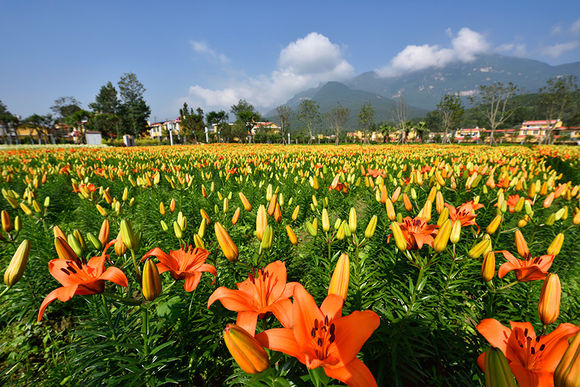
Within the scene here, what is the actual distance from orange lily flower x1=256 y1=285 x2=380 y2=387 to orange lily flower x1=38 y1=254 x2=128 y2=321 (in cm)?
63

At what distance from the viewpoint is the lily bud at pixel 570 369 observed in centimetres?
53

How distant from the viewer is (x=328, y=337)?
75 cm

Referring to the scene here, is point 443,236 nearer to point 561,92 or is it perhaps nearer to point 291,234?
point 291,234

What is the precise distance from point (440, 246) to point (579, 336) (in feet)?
1.91

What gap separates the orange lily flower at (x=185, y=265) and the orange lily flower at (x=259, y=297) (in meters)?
0.15

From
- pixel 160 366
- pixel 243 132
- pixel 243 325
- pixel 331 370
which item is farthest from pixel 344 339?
pixel 243 132

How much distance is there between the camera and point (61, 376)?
1344 millimetres

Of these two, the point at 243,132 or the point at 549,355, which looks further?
the point at 243,132

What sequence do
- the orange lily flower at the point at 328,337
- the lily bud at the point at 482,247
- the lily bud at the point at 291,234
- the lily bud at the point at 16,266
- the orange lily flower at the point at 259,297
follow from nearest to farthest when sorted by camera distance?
the orange lily flower at the point at 328,337 < the orange lily flower at the point at 259,297 < the lily bud at the point at 16,266 < the lily bud at the point at 482,247 < the lily bud at the point at 291,234

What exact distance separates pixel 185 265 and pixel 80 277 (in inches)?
15.3

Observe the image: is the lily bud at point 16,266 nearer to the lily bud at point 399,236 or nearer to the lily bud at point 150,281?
the lily bud at point 150,281

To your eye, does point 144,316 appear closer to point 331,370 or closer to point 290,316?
point 290,316

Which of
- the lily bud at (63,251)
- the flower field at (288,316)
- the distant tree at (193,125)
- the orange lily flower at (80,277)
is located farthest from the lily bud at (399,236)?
the distant tree at (193,125)

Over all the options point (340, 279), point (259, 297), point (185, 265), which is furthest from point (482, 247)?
Answer: point (185, 265)
